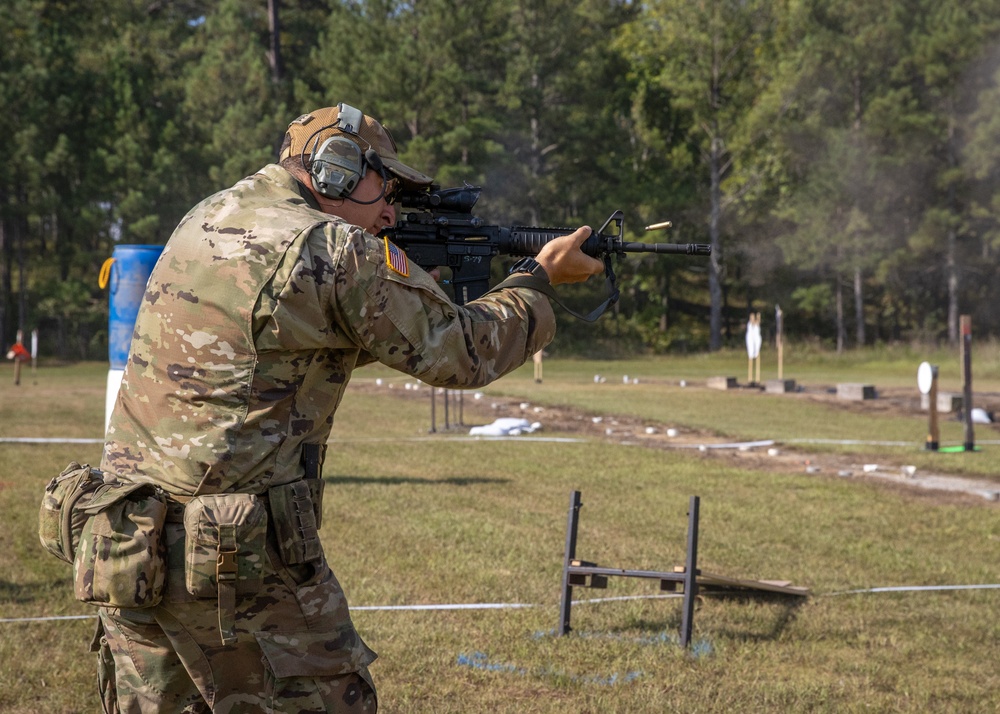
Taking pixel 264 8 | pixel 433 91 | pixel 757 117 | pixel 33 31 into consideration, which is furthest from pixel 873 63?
pixel 33 31

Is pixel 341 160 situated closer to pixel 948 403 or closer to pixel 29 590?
pixel 29 590

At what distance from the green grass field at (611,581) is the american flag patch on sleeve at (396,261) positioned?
2.72m

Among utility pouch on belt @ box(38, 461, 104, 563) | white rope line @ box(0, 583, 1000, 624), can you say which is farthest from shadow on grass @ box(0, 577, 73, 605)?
utility pouch on belt @ box(38, 461, 104, 563)

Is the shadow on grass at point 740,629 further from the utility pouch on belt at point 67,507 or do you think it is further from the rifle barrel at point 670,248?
the utility pouch on belt at point 67,507

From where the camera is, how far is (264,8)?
50.5m

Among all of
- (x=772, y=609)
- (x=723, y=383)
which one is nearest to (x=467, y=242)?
(x=772, y=609)

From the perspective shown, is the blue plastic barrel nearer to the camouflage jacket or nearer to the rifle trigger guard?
the rifle trigger guard

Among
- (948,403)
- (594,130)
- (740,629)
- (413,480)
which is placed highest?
(594,130)

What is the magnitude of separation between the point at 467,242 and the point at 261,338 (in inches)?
36.5

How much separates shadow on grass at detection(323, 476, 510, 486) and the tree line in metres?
28.8

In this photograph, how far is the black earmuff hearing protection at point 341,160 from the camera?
2.76 m

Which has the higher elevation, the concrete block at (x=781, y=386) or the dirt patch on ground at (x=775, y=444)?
the concrete block at (x=781, y=386)

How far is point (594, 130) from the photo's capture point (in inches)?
1820

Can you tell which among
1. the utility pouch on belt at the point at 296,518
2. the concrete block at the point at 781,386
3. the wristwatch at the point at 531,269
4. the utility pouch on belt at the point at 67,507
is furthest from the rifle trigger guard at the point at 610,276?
the concrete block at the point at 781,386
